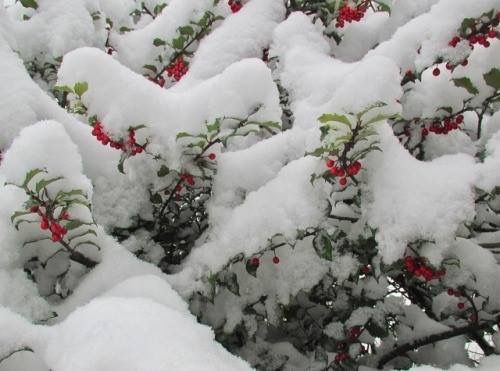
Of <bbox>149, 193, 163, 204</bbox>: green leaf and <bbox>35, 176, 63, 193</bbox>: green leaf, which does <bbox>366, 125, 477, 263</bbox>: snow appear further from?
<bbox>35, 176, 63, 193</bbox>: green leaf

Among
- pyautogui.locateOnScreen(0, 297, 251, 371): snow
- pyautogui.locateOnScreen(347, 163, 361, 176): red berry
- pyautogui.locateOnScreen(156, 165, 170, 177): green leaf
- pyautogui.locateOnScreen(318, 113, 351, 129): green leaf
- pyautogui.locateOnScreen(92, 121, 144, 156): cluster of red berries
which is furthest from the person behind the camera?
pyautogui.locateOnScreen(156, 165, 170, 177): green leaf

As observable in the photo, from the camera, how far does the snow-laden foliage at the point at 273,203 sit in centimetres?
166

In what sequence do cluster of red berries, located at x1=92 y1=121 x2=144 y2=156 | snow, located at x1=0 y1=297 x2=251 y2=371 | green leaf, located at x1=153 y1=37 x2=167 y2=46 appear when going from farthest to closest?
1. green leaf, located at x1=153 y1=37 x2=167 y2=46
2. cluster of red berries, located at x1=92 y1=121 x2=144 y2=156
3. snow, located at x1=0 y1=297 x2=251 y2=371

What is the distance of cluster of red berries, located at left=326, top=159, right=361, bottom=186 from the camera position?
1.69 m

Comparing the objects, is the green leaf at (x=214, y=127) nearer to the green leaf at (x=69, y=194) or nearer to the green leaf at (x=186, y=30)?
the green leaf at (x=69, y=194)

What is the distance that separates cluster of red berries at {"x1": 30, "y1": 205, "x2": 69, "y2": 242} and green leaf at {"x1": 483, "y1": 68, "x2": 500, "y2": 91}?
57.7 inches

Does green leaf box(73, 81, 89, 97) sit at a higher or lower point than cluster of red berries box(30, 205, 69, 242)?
higher

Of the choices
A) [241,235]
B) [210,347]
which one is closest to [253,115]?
[241,235]

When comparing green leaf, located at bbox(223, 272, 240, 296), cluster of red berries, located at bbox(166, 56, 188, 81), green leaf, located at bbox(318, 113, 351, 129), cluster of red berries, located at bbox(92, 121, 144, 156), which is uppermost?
green leaf, located at bbox(318, 113, 351, 129)

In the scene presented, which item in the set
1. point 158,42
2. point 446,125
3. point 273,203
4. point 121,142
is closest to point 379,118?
point 273,203

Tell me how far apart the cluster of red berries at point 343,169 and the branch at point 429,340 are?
0.79 m

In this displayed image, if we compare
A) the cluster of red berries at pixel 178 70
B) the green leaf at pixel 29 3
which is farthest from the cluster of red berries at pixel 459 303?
the green leaf at pixel 29 3

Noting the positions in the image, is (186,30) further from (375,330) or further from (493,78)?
(375,330)

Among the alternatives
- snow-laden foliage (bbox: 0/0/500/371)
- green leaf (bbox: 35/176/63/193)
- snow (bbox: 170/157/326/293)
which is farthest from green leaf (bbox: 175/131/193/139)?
green leaf (bbox: 35/176/63/193)
